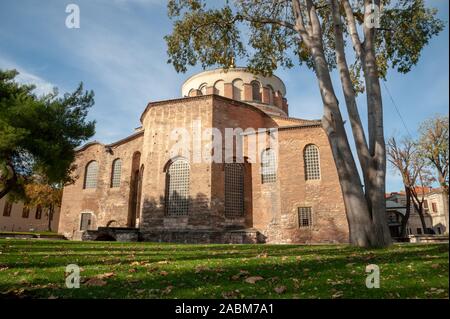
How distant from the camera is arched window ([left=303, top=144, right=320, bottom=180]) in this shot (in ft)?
75.9

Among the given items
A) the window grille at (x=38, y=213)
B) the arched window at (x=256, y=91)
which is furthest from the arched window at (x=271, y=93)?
the window grille at (x=38, y=213)

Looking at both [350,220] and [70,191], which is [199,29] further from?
[70,191]

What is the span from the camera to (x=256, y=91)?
1346 inches

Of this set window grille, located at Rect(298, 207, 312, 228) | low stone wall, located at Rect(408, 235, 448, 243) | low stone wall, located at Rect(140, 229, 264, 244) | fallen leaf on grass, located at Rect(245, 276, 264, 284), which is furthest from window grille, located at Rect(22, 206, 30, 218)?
fallen leaf on grass, located at Rect(245, 276, 264, 284)

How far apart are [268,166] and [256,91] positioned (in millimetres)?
12467

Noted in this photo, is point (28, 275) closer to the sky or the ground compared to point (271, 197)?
closer to the ground

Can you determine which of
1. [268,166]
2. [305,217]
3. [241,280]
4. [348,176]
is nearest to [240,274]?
[241,280]

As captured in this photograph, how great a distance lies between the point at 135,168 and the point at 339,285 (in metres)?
26.3

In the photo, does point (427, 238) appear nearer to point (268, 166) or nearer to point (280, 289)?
point (268, 166)

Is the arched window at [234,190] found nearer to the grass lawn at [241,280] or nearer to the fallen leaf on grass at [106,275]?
the grass lawn at [241,280]

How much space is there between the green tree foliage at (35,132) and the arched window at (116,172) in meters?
9.77

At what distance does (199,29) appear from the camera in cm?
1395
